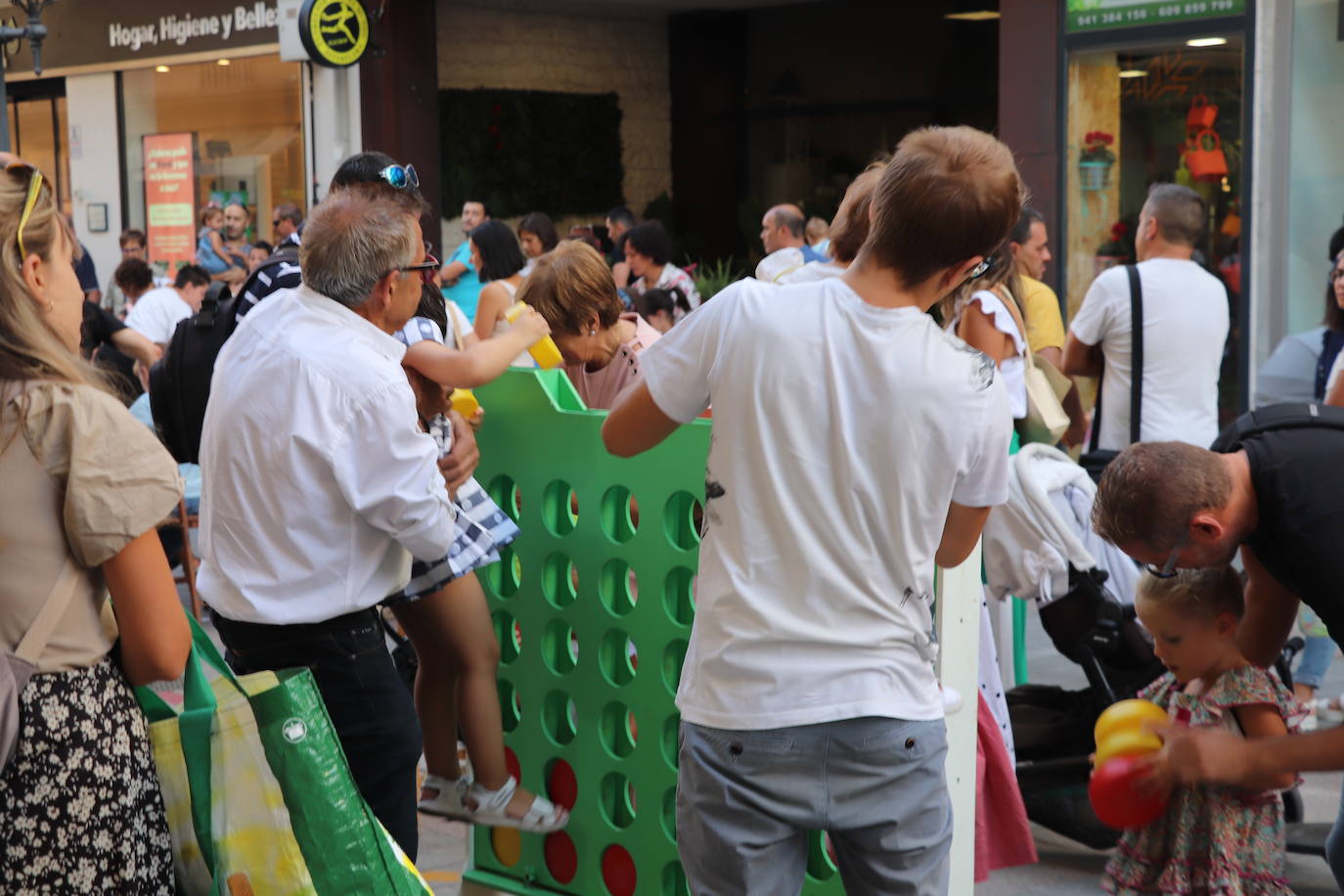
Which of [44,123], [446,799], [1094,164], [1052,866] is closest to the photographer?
[446,799]

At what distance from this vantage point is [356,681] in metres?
3.09

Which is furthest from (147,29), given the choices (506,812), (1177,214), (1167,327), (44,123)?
(506,812)

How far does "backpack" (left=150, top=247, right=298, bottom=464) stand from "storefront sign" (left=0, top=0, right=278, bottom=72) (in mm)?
13028

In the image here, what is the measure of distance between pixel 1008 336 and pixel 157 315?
23.8 feet

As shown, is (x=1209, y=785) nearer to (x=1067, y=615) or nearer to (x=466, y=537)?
(x=1067, y=615)

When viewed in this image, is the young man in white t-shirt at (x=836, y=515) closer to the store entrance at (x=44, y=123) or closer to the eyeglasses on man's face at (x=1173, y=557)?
the eyeglasses on man's face at (x=1173, y=557)

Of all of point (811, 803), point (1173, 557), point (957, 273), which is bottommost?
point (811, 803)

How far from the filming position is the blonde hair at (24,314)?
2.24 meters

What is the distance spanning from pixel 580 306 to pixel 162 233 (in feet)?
50.9

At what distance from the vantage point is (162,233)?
1830 cm

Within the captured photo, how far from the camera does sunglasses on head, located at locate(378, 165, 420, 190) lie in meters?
3.55

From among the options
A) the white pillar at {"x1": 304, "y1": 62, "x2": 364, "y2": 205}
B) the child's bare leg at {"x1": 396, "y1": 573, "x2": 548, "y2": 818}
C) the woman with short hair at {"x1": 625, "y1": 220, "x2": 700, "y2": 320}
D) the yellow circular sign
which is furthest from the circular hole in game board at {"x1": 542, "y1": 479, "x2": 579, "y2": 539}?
the white pillar at {"x1": 304, "y1": 62, "x2": 364, "y2": 205}

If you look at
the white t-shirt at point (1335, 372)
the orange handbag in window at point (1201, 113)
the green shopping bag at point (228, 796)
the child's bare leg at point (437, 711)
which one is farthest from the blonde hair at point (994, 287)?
the orange handbag in window at point (1201, 113)

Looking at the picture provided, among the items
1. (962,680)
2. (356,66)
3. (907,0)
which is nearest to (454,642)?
(962,680)
